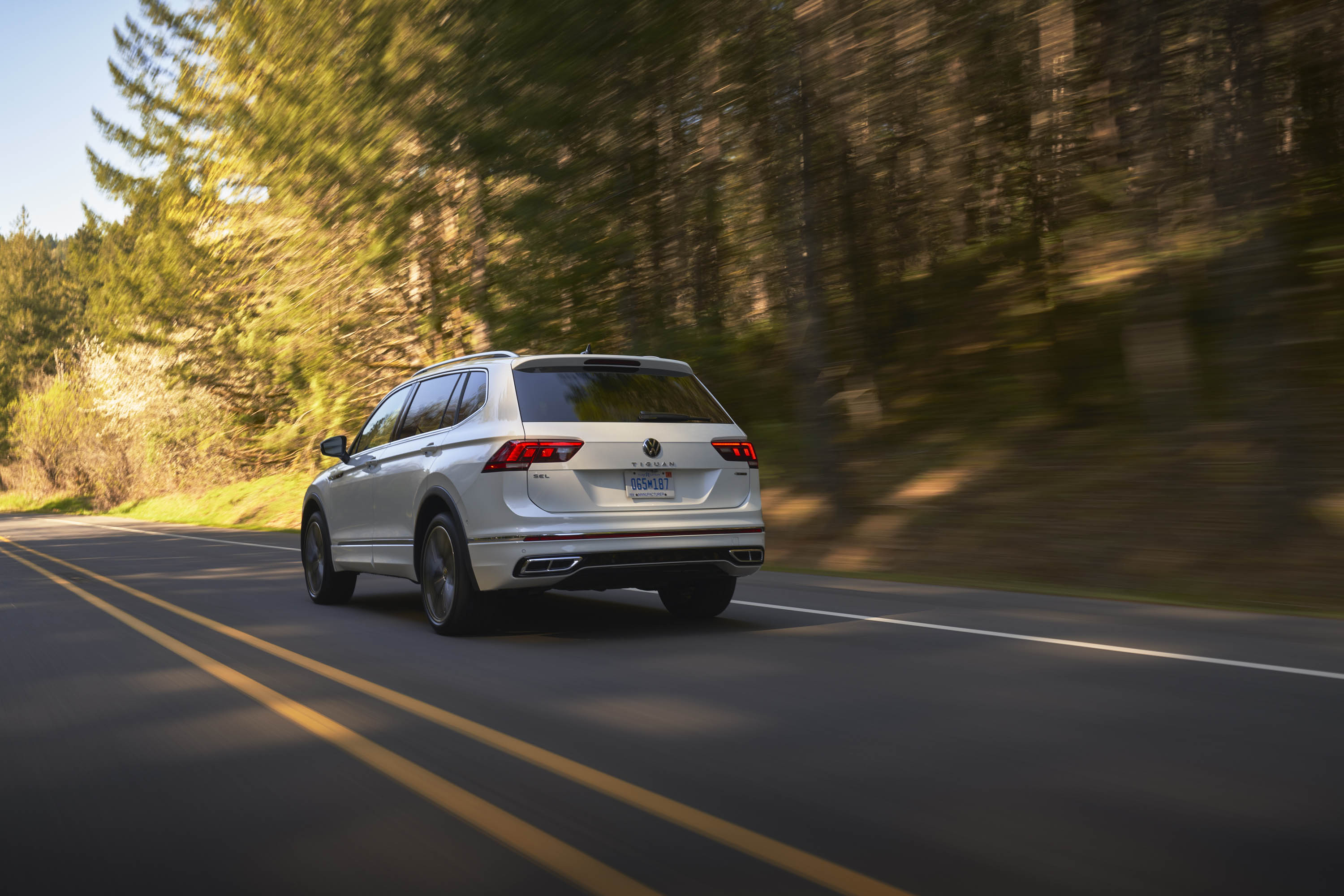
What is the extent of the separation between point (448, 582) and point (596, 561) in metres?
1.28

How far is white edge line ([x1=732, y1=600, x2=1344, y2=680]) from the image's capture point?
6.27m

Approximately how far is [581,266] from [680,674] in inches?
472

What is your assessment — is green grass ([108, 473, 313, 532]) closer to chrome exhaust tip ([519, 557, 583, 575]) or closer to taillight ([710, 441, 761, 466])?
taillight ([710, 441, 761, 466])

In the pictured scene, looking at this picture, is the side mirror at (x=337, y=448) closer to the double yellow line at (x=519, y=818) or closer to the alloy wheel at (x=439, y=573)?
the alloy wheel at (x=439, y=573)

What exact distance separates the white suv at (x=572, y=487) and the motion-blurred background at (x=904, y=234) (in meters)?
4.71

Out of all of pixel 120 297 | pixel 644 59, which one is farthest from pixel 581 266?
pixel 120 297

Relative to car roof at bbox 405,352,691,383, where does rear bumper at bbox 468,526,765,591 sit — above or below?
below

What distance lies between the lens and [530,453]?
747 cm

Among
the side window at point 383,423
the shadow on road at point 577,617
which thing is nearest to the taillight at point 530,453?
the shadow on road at point 577,617

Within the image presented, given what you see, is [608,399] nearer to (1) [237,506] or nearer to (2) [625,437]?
(2) [625,437]

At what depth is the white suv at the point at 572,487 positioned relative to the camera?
24.4 feet

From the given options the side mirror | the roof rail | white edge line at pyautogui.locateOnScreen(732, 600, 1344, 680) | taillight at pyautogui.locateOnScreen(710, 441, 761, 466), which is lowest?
white edge line at pyautogui.locateOnScreen(732, 600, 1344, 680)

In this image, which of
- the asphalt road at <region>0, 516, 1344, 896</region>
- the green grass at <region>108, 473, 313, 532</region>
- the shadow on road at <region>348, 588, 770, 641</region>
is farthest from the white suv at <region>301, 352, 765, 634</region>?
the green grass at <region>108, 473, 313, 532</region>

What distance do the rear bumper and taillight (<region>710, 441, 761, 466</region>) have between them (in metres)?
0.57
